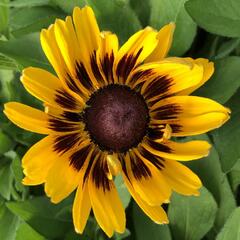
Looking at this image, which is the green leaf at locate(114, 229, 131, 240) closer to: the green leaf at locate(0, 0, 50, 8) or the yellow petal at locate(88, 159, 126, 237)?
the yellow petal at locate(88, 159, 126, 237)

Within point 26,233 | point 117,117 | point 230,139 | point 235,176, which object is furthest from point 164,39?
point 26,233

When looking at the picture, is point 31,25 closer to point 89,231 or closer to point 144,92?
point 144,92

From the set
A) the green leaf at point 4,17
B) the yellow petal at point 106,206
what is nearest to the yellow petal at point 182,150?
the yellow petal at point 106,206

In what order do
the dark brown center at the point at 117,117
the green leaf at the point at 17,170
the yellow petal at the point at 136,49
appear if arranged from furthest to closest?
1. the green leaf at the point at 17,170
2. the dark brown center at the point at 117,117
3. the yellow petal at the point at 136,49

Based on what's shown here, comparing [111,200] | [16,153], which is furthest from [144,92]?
[16,153]

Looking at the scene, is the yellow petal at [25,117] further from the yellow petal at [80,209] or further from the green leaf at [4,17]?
Result: the green leaf at [4,17]

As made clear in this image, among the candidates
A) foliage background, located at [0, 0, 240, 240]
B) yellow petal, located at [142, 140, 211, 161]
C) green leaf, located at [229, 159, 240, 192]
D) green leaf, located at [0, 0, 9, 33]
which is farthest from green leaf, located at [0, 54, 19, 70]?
green leaf, located at [229, 159, 240, 192]
